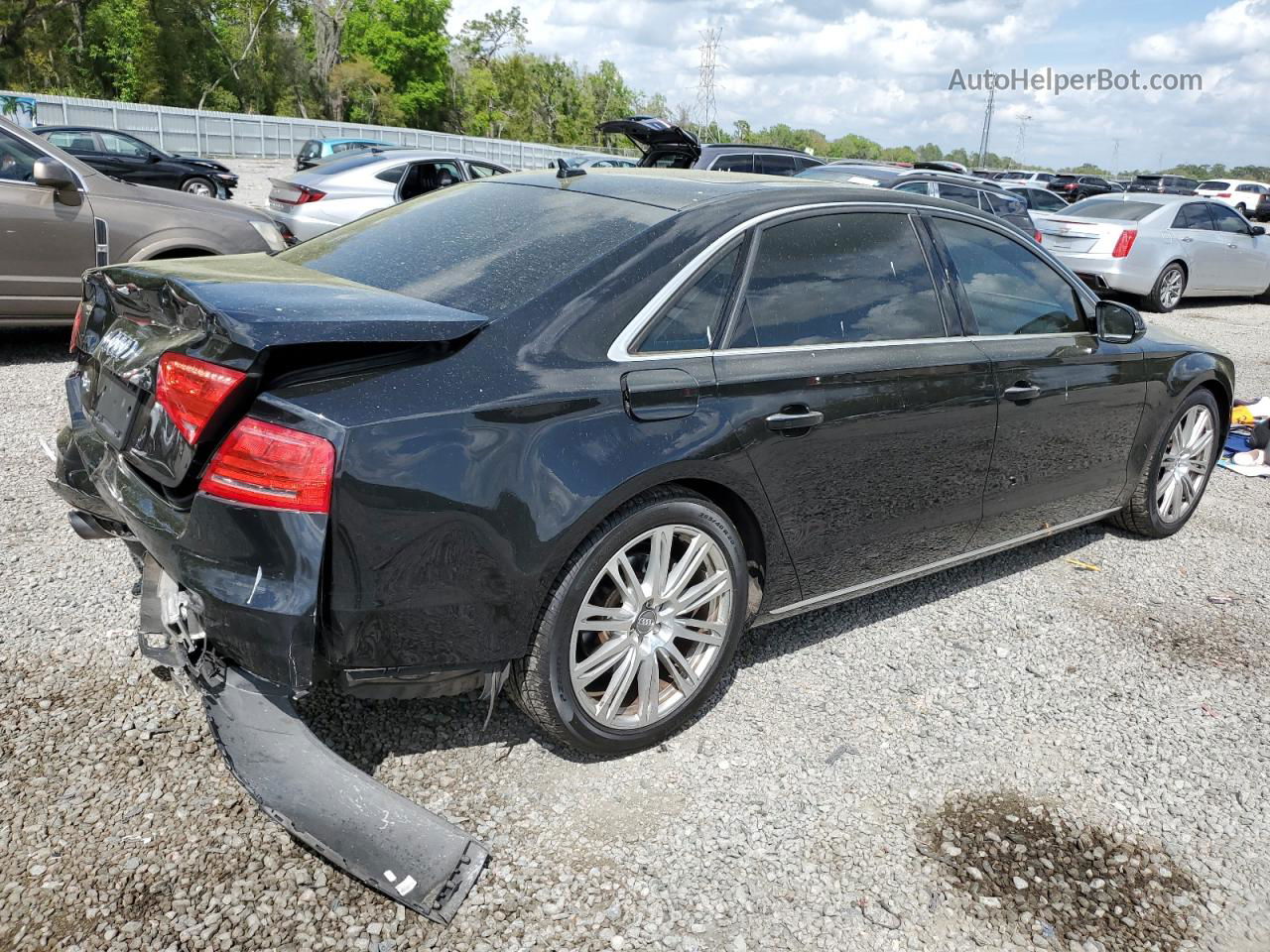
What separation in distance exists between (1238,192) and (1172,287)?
30465 millimetres

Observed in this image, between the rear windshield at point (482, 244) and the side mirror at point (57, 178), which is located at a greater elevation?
the rear windshield at point (482, 244)

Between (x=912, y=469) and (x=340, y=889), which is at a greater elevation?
(x=912, y=469)

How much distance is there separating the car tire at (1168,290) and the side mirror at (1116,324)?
1068 cm

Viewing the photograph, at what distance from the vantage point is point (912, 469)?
3480 millimetres

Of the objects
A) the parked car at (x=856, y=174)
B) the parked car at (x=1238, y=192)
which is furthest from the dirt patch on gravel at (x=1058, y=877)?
the parked car at (x=1238, y=192)

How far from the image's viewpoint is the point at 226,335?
7.47ft

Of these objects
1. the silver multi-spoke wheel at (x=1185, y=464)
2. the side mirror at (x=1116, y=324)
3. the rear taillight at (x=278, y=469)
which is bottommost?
the silver multi-spoke wheel at (x=1185, y=464)

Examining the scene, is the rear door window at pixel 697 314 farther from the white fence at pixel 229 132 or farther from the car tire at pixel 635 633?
the white fence at pixel 229 132

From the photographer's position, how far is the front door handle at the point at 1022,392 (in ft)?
12.3

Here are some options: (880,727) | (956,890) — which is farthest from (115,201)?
(956,890)

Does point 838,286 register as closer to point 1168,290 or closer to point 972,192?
point 972,192

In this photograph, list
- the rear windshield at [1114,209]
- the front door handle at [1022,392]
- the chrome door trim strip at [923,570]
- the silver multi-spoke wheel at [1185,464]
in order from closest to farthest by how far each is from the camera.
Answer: the chrome door trim strip at [923,570]
the front door handle at [1022,392]
the silver multi-spoke wheel at [1185,464]
the rear windshield at [1114,209]

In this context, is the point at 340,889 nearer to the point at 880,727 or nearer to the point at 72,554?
Answer: the point at 880,727

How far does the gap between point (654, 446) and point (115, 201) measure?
19.3 ft
